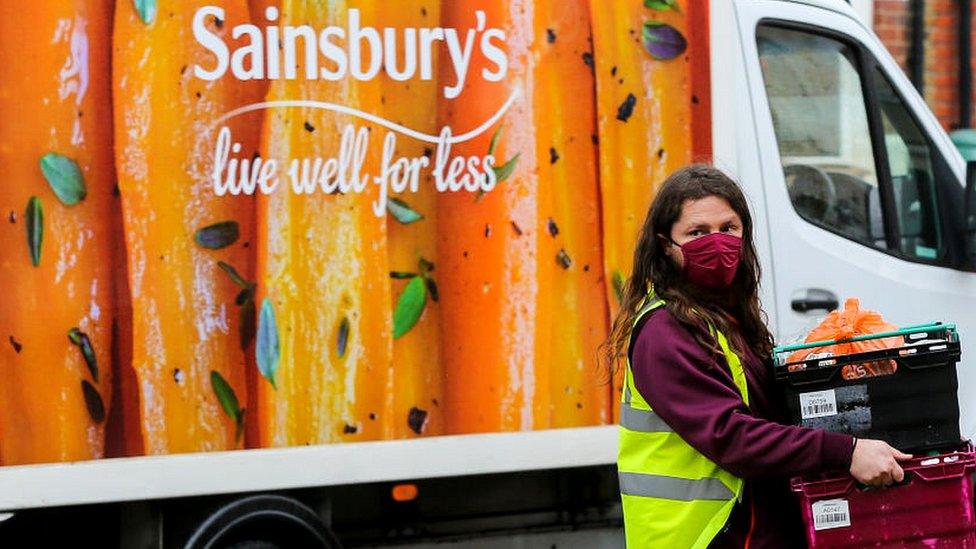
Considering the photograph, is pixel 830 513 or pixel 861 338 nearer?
pixel 830 513

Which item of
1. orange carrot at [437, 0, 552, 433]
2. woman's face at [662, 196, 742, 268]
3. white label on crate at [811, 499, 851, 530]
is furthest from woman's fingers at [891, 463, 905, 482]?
orange carrot at [437, 0, 552, 433]

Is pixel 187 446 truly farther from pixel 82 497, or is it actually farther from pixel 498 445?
pixel 498 445

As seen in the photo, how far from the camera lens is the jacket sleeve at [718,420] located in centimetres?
266

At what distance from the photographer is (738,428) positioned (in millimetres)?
2668

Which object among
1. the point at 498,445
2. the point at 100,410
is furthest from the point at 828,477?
the point at 100,410

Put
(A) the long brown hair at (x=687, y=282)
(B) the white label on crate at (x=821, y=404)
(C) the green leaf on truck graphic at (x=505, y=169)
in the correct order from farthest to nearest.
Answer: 1. (C) the green leaf on truck graphic at (x=505, y=169)
2. (A) the long brown hair at (x=687, y=282)
3. (B) the white label on crate at (x=821, y=404)

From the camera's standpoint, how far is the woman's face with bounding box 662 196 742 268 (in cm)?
286

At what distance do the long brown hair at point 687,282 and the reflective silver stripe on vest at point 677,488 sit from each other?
0.26 meters

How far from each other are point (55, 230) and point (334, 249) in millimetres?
797

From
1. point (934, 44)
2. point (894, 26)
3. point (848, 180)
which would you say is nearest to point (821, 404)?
→ point (848, 180)

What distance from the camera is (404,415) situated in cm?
455

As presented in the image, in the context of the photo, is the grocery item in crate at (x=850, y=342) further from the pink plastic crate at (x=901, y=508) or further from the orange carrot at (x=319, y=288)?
the orange carrot at (x=319, y=288)

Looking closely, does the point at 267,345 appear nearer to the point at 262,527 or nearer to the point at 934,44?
the point at 262,527

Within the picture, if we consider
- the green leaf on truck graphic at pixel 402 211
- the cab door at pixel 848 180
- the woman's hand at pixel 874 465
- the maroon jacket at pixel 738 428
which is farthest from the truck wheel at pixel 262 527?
the woman's hand at pixel 874 465
